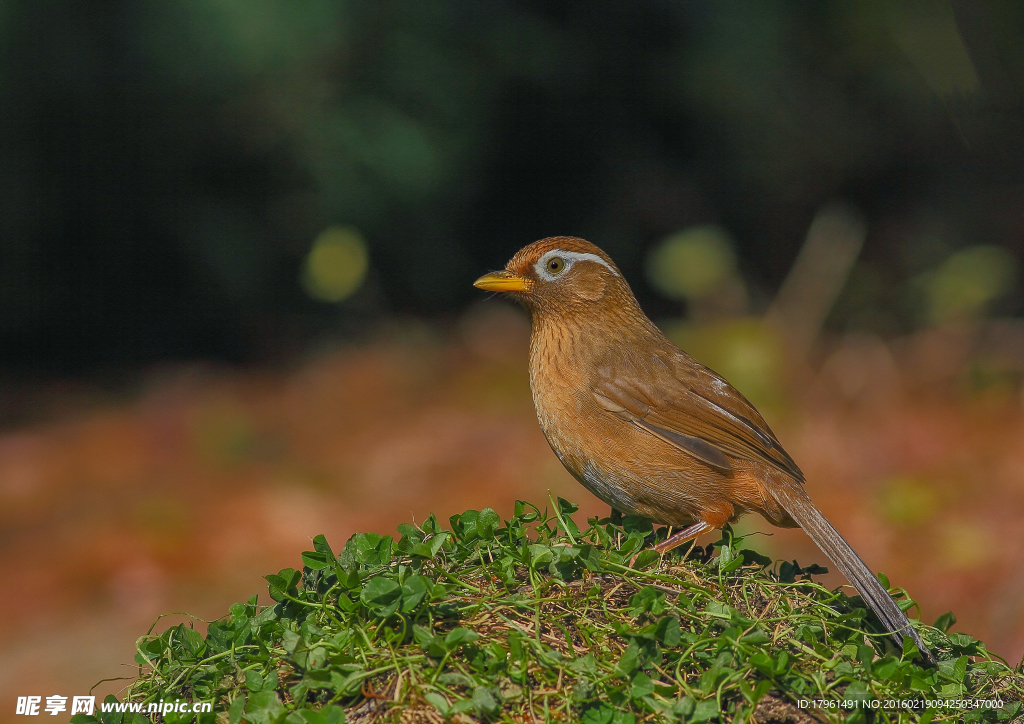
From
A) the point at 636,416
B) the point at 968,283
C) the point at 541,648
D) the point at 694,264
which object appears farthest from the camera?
the point at 694,264

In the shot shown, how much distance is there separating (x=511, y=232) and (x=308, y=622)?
749 cm

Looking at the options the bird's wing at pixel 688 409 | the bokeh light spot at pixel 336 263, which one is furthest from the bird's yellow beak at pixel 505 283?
the bokeh light spot at pixel 336 263

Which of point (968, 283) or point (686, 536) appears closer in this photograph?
point (686, 536)

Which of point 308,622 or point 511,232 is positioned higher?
point 511,232

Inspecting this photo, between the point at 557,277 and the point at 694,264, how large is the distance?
4.32m

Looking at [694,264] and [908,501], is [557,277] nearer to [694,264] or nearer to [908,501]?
[908,501]

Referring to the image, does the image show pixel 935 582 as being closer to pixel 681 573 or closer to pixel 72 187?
pixel 681 573

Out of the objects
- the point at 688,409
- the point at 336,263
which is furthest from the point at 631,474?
the point at 336,263

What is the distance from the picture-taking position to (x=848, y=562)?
3.12 m

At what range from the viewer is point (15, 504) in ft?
23.3

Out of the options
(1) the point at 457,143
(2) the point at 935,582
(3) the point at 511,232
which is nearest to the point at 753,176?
(3) the point at 511,232

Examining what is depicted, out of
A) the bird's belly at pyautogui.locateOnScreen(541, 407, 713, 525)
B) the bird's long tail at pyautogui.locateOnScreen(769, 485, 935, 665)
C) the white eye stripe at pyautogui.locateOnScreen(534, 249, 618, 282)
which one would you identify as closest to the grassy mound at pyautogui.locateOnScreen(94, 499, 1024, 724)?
the bird's long tail at pyautogui.locateOnScreen(769, 485, 935, 665)

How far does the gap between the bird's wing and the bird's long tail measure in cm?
17

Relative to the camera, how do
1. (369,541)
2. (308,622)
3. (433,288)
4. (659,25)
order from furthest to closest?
1. (433,288)
2. (659,25)
3. (369,541)
4. (308,622)
